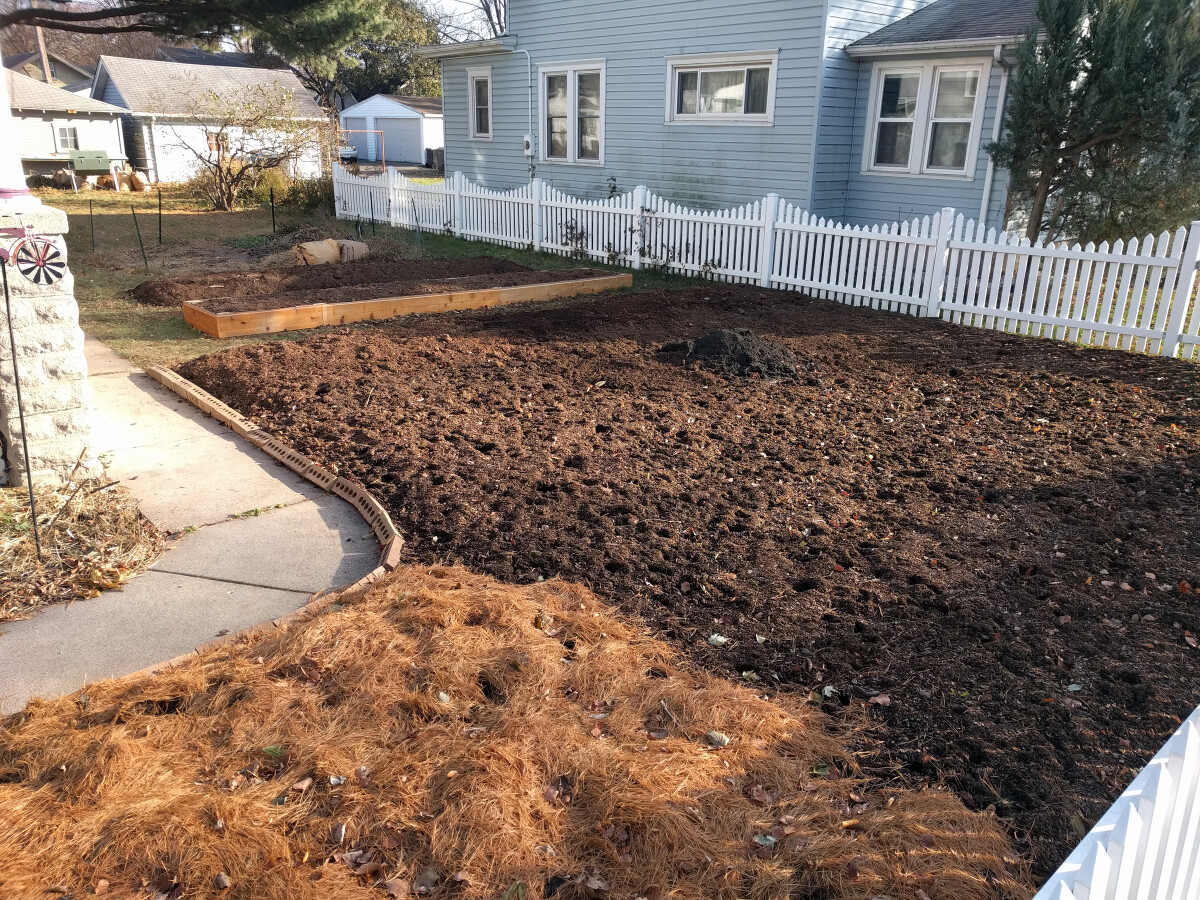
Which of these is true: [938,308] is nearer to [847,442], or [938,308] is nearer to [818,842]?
[847,442]

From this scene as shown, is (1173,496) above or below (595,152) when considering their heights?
below

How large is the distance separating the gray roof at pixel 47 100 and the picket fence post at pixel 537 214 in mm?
24277

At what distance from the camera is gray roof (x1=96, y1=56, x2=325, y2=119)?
33406mm

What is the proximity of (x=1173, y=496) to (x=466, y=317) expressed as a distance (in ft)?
23.5

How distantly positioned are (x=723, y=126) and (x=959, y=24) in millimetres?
3741

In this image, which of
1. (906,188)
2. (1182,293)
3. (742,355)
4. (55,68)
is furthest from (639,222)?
(55,68)

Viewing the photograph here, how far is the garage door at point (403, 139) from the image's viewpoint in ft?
150

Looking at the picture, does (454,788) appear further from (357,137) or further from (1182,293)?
(357,137)

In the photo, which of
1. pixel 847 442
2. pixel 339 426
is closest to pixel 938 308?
pixel 847 442

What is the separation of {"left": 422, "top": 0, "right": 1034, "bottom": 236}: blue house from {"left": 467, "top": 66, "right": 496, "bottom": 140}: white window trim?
825 mm

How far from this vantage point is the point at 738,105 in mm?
14195

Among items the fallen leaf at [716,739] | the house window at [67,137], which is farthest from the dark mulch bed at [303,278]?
the house window at [67,137]

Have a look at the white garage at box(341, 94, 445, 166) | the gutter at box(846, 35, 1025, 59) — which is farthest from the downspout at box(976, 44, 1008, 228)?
the white garage at box(341, 94, 445, 166)

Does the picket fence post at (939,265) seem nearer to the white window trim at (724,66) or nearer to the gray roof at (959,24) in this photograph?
the gray roof at (959,24)
